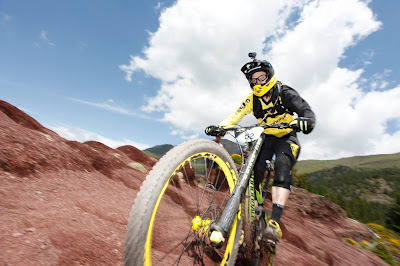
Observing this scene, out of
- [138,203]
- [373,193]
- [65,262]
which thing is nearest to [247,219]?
[138,203]

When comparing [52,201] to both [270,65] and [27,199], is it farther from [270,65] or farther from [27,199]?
[270,65]

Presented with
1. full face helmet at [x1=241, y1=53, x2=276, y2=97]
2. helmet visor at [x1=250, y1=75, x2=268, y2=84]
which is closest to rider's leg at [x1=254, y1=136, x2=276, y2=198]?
full face helmet at [x1=241, y1=53, x2=276, y2=97]

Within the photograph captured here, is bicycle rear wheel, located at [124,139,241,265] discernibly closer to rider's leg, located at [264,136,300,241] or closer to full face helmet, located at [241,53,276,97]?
rider's leg, located at [264,136,300,241]

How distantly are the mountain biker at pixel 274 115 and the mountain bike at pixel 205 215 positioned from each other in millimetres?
402

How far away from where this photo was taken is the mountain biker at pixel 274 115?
316 cm

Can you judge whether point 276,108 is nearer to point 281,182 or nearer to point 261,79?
point 261,79

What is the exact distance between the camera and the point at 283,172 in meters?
3.17

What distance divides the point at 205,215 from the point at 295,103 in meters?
2.29

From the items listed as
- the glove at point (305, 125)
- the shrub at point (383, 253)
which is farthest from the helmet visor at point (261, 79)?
the shrub at point (383, 253)

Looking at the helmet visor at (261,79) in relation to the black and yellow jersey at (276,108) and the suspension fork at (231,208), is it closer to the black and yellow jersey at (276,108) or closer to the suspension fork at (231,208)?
the black and yellow jersey at (276,108)

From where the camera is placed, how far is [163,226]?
158 inches

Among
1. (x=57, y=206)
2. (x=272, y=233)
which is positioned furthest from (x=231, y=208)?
(x=57, y=206)

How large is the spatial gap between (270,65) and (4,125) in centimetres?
614

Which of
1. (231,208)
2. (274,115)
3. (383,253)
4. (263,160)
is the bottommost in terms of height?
(383,253)
